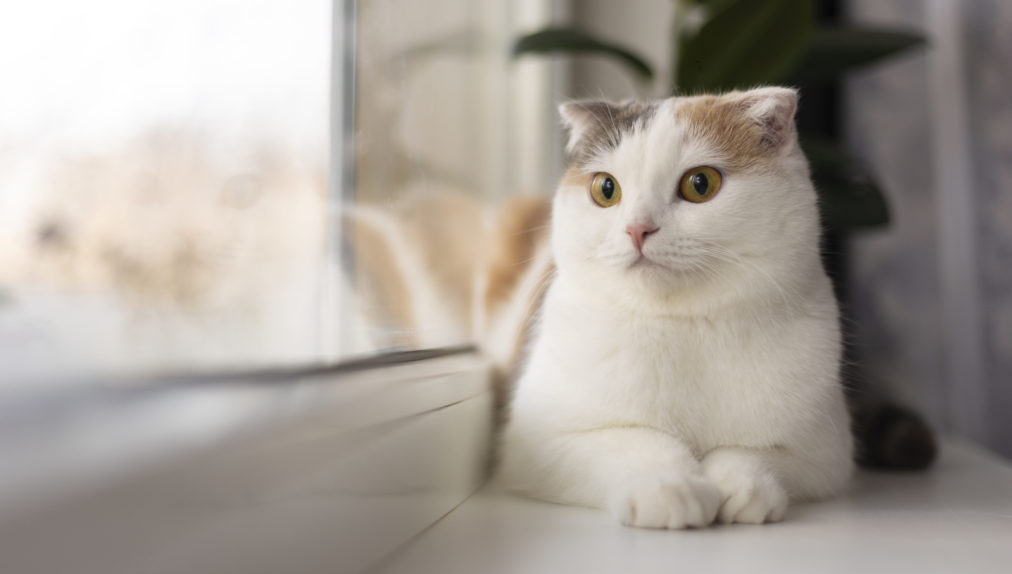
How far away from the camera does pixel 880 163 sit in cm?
246

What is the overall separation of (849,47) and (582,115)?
3.67 feet

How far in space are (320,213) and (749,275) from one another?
516 millimetres

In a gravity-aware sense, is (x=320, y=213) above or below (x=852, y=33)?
below

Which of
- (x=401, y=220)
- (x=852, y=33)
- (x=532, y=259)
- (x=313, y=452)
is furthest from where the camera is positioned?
(x=852, y=33)

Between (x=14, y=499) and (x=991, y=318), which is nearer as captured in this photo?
(x=14, y=499)

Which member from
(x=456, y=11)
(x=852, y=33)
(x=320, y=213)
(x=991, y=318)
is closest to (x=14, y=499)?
(x=320, y=213)

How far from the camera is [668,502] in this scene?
786mm

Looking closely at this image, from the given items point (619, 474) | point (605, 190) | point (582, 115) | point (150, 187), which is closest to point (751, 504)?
point (619, 474)

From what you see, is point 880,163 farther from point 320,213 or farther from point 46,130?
point 46,130

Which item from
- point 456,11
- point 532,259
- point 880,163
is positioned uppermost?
point 456,11

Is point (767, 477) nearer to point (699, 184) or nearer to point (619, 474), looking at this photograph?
point (619, 474)

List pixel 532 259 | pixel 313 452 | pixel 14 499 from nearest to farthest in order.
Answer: pixel 14 499
pixel 313 452
pixel 532 259

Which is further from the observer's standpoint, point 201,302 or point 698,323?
point 698,323

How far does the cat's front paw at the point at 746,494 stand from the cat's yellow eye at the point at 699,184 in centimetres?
32
